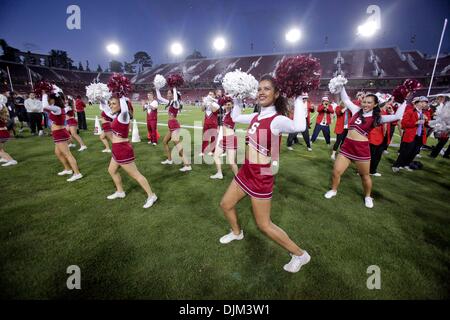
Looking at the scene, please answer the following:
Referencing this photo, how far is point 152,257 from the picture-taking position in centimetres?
285

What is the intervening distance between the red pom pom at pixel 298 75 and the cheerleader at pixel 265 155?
4.5 inches

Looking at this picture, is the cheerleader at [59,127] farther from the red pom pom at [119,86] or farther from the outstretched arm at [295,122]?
the outstretched arm at [295,122]

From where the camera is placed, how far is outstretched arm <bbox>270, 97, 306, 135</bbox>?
2043 millimetres

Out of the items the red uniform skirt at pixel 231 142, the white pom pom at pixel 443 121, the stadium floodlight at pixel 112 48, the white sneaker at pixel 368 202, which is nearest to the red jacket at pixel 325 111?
the white pom pom at pixel 443 121

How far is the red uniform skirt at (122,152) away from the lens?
3.84 meters

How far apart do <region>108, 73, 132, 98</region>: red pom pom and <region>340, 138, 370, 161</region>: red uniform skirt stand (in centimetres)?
416

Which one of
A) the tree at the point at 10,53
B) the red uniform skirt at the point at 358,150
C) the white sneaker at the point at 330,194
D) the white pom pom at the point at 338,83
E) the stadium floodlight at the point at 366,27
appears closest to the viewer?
the white pom pom at the point at 338,83

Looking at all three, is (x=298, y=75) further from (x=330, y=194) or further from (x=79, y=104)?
(x=79, y=104)

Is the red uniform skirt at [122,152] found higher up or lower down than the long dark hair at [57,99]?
lower down

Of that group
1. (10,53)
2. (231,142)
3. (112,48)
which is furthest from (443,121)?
(10,53)

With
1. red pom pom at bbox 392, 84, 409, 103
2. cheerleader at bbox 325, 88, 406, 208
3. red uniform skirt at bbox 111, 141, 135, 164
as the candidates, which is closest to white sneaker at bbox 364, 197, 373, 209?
cheerleader at bbox 325, 88, 406, 208

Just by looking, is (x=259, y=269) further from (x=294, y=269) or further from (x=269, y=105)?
(x=269, y=105)

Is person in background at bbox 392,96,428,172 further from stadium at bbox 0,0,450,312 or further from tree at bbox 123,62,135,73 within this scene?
tree at bbox 123,62,135,73
